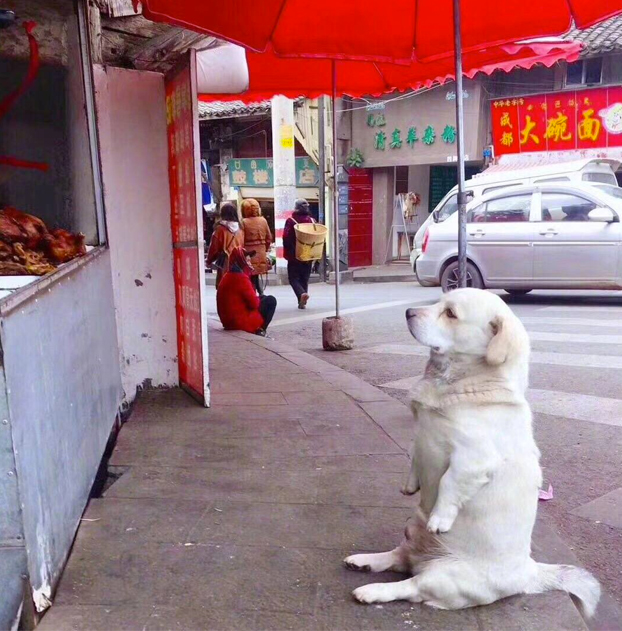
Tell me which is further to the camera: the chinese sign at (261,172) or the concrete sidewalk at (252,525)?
the chinese sign at (261,172)

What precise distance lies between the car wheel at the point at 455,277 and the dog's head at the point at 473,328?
836 cm

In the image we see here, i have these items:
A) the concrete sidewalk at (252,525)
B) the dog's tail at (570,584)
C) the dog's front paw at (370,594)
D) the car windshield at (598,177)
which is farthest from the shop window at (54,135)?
the car windshield at (598,177)

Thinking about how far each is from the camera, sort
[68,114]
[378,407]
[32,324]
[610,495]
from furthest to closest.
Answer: [378,407], [68,114], [610,495], [32,324]

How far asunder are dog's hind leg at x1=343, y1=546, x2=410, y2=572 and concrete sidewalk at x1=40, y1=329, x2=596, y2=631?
32mm

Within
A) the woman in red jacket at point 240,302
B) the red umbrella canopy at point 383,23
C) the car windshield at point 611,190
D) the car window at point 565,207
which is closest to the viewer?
the red umbrella canopy at point 383,23

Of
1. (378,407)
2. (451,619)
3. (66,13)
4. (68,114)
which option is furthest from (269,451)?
(66,13)

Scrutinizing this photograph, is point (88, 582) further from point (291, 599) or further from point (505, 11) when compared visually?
point (505, 11)

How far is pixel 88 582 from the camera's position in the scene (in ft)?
7.88

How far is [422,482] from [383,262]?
17.9 m

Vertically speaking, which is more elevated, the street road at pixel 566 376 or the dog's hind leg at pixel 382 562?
the dog's hind leg at pixel 382 562

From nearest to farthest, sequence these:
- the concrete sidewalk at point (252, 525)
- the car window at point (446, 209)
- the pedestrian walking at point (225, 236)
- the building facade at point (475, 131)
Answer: the concrete sidewalk at point (252, 525), the pedestrian walking at point (225, 236), the car window at point (446, 209), the building facade at point (475, 131)

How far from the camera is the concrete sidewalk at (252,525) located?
2.22 meters

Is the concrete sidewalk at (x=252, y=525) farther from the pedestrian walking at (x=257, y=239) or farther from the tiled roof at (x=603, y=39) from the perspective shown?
the tiled roof at (x=603, y=39)

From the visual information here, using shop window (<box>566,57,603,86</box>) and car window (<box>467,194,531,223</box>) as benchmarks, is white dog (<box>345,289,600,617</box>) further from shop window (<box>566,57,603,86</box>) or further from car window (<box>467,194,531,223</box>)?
shop window (<box>566,57,603,86</box>)
